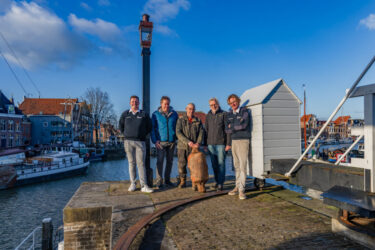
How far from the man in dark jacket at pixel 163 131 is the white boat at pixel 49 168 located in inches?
1013

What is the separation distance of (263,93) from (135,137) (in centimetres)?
298

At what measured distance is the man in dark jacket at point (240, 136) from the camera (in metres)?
5.19

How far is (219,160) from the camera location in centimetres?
588

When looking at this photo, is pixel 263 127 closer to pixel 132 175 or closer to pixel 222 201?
pixel 222 201

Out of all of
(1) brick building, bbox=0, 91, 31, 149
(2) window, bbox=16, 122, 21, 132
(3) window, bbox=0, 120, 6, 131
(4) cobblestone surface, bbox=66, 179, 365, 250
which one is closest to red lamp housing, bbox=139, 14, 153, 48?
(4) cobblestone surface, bbox=66, 179, 365, 250

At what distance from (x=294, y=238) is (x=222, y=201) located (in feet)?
6.23

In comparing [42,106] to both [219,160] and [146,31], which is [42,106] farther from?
[219,160]

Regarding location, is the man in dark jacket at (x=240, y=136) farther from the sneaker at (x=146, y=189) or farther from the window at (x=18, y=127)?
the window at (x=18, y=127)

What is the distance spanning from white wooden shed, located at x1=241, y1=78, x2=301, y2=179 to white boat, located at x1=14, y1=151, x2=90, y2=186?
27.8 meters

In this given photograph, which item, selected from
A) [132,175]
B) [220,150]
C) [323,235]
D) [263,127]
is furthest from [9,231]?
[323,235]

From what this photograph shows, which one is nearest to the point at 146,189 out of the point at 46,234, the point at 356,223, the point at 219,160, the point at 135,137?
the point at 135,137

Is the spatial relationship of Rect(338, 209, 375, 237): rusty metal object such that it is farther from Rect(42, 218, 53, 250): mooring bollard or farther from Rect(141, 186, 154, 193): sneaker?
Rect(42, 218, 53, 250): mooring bollard

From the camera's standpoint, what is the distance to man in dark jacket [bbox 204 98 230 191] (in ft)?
19.2

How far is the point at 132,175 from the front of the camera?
19.2 feet
